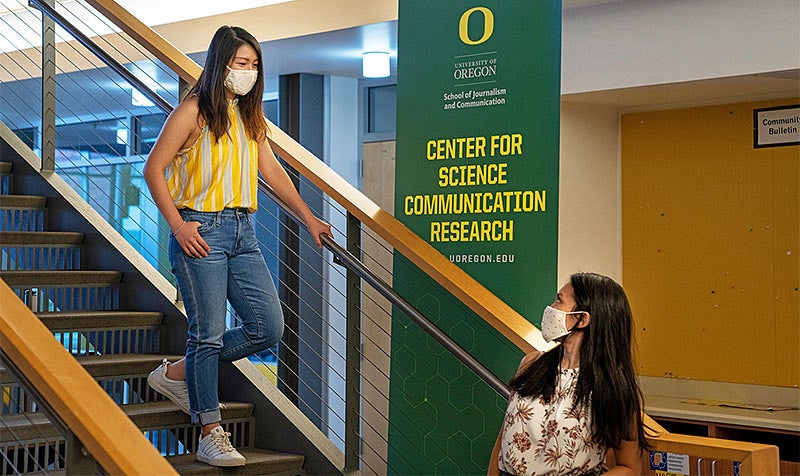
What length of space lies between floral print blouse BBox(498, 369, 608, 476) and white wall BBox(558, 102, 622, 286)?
2.21m

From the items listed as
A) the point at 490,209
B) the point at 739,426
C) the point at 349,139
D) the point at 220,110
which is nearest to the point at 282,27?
the point at 349,139

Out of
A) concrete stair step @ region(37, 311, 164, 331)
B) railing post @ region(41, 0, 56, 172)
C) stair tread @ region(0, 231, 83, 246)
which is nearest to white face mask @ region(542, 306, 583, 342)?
concrete stair step @ region(37, 311, 164, 331)

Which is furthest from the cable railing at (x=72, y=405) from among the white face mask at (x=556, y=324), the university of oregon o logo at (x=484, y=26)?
the university of oregon o logo at (x=484, y=26)

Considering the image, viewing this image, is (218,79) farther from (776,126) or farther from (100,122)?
(100,122)

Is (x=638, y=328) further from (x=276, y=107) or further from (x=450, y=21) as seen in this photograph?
(x=276, y=107)

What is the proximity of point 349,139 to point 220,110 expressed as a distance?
3.63 metres

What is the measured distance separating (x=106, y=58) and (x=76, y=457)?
7.86 feet

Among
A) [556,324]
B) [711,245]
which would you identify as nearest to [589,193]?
[711,245]

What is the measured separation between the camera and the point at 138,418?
10.6 feet

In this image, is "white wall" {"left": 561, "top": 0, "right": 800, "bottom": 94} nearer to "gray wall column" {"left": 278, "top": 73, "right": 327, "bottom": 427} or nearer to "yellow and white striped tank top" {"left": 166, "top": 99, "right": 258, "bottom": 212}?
"yellow and white striped tank top" {"left": 166, "top": 99, "right": 258, "bottom": 212}

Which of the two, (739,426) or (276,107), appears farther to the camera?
(276,107)

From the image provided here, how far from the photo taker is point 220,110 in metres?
3.06

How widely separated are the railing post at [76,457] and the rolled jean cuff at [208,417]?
1229 millimetres

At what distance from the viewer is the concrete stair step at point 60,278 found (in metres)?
3.78
